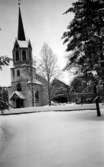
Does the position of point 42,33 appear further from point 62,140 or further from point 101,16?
point 101,16

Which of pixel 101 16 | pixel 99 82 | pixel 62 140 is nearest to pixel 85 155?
pixel 62 140

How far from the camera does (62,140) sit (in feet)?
26.8

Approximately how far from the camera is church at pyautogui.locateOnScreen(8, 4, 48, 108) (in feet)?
120

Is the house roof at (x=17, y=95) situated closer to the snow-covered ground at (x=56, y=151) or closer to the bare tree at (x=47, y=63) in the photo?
Result: the bare tree at (x=47, y=63)

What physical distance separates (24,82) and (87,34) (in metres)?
25.3

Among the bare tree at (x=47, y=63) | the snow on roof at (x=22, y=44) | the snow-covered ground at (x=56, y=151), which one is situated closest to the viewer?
the snow-covered ground at (x=56, y=151)

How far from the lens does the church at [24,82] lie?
120ft

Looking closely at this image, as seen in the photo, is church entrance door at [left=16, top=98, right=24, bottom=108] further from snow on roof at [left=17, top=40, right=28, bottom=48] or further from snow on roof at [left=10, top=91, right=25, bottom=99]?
snow on roof at [left=17, top=40, right=28, bottom=48]

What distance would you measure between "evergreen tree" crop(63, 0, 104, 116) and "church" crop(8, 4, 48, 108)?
2188 cm

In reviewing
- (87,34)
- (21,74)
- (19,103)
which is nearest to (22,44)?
(21,74)

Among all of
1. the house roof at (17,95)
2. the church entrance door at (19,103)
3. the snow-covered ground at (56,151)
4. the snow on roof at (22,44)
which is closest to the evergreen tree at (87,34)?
the snow-covered ground at (56,151)

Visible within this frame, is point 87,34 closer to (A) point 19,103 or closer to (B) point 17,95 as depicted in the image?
(B) point 17,95

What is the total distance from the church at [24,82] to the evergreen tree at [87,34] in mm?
21877

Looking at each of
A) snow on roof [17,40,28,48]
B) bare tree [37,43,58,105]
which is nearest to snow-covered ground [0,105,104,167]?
bare tree [37,43,58,105]
